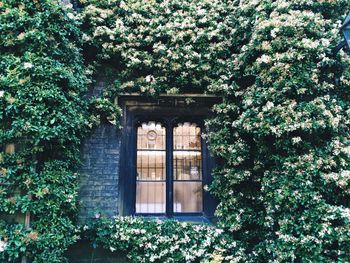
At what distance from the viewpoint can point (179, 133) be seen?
21.0 feet

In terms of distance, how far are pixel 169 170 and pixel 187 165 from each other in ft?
1.20

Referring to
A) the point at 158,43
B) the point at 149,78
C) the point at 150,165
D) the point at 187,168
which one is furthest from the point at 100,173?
the point at 158,43

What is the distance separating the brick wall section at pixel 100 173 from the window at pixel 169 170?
49 centimetres

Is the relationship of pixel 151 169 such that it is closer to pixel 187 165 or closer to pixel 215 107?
pixel 187 165

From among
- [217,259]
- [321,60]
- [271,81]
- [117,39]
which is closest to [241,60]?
[271,81]

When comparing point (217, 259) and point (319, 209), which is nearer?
point (319, 209)

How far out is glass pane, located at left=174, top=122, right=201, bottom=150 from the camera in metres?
6.34

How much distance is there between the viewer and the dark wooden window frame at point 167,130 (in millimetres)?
5902

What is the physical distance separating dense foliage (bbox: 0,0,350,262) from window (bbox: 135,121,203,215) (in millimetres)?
563

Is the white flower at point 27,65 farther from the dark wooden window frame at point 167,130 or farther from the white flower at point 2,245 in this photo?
the white flower at point 2,245

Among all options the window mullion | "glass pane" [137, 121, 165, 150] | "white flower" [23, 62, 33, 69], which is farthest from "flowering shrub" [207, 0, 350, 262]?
"white flower" [23, 62, 33, 69]

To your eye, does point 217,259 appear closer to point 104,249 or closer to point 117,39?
point 104,249

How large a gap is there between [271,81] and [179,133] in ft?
6.71

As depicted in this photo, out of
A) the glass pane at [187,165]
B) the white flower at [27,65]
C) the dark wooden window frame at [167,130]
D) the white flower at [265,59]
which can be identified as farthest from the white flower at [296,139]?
the white flower at [27,65]
